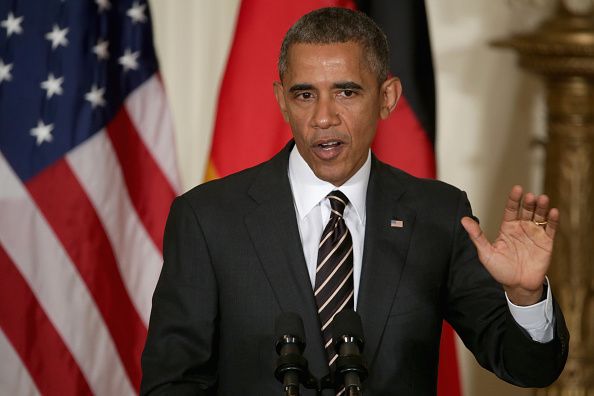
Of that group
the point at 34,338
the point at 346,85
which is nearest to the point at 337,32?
the point at 346,85

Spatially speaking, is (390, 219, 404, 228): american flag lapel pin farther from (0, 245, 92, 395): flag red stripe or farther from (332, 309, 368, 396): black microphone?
(0, 245, 92, 395): flag red stripe

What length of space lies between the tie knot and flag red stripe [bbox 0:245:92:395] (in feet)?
5.37

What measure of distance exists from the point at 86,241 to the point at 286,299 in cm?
159

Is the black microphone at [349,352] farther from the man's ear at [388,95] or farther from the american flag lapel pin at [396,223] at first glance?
the man's ear at [388,95]

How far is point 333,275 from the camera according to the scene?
2082 mm

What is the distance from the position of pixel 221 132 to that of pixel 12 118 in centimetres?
74

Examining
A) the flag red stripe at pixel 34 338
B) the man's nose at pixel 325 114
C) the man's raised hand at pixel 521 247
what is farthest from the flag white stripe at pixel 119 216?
the man's raised hand at pixel 521 247

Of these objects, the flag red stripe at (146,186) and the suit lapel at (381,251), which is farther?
the flag red stripe at (146,186)

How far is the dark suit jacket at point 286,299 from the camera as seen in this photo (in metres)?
2.01

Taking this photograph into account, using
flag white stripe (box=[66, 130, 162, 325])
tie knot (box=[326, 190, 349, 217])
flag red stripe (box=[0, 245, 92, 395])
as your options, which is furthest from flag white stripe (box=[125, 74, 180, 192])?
tie knot (box=[326, 190, 349, 217])

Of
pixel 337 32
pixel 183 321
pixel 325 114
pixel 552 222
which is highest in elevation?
pixel 337 32

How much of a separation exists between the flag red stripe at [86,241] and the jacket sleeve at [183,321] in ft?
4.59

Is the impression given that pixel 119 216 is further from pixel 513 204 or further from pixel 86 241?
pixel 513 204

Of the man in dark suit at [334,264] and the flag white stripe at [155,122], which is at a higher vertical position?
the flag white stripe at [155,122]
